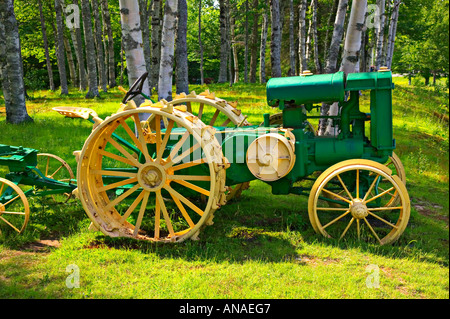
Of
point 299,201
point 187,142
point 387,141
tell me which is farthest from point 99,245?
point 387,141

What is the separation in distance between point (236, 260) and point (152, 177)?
1380 millimetres

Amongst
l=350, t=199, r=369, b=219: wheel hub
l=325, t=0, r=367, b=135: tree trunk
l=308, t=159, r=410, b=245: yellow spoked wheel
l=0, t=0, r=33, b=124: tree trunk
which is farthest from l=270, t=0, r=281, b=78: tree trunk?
l=350, t=199, r=369, b=219: wheel hub

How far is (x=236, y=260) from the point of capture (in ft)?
14.5

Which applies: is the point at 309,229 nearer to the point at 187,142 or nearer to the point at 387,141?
the point at 387,141

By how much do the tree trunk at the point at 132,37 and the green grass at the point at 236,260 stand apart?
97.3 inches

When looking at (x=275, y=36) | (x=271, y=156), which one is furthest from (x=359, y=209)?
(x=275, y=36)

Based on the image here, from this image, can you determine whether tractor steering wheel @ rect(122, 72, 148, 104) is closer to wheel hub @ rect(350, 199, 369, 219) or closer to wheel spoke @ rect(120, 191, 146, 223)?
wheel spoke @ rect(120, 191, 146, 223)

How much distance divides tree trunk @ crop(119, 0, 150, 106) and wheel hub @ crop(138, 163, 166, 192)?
102 inches

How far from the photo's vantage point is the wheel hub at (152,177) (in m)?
4.82

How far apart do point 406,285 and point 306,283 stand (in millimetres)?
938

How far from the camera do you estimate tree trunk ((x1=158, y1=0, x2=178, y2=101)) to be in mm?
8141

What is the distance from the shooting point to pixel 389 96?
15.7 feet

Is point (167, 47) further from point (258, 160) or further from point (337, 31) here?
point (258, 160)

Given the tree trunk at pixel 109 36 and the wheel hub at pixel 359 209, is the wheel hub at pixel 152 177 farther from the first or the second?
the tree trunk at pixel 109 36
